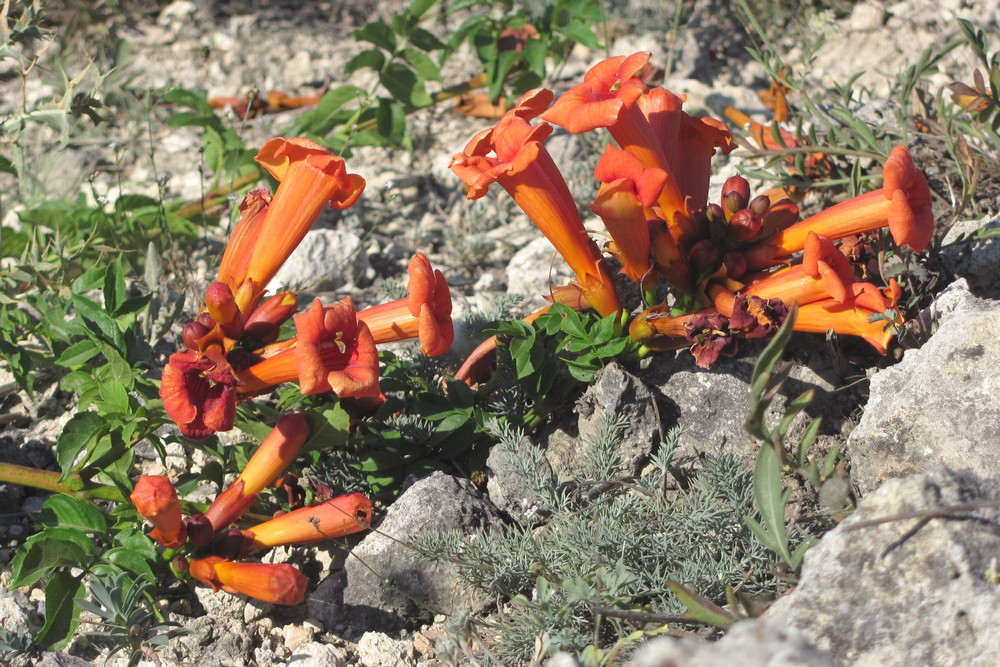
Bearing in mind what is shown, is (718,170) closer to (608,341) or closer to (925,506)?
(608,341)

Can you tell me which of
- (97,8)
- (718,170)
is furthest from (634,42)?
(97,8)

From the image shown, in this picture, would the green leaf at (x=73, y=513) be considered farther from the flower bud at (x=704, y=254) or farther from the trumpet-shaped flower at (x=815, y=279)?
the trumpet-shaped flower at (x=815, y=279)

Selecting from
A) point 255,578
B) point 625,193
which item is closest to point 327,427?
point 255,578

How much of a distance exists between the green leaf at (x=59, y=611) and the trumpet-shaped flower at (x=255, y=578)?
39cm

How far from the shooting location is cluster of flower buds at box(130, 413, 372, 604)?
284cm

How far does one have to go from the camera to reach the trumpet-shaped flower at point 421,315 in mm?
2752

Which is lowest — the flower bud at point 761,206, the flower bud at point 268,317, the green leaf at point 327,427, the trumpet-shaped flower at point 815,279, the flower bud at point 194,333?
the trumpet-shaped flower at point 815,279

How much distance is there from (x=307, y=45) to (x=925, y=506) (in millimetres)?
6255

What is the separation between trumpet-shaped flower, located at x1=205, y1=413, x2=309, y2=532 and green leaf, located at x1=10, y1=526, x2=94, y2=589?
0.43 meters

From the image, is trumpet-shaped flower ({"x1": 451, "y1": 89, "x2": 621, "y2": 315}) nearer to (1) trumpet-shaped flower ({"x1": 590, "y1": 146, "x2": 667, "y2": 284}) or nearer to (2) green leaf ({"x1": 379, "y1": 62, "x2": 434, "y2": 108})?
(1) trumpet-shaped flower ({"x1": 590, "y1": 146, "x2": 667, "y2": 284})

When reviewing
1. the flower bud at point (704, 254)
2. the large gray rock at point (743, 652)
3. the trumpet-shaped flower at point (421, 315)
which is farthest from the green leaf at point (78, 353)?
the large gray rock at point (743, 652)

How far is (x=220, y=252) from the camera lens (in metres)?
5.02

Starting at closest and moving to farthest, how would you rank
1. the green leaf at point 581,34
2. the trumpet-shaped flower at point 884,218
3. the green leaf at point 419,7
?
the trumpet-shaped flower at point 884,218 < the green leaf at point 419,7 < the green leaf at point 581,34

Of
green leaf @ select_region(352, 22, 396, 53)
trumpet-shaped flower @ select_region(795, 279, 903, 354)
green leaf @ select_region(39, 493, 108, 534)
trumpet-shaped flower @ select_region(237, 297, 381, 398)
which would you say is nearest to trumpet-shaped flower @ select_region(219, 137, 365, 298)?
trumpet-shaped flower @ select_region(237, 297, 381, 398)
